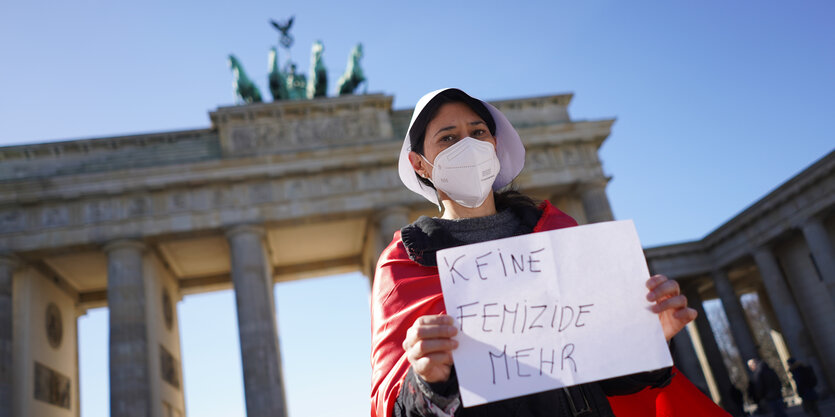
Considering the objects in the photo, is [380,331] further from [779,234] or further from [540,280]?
[779,234]

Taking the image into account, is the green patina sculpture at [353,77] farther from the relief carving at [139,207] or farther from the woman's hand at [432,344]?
the woman's hand at [432,344]

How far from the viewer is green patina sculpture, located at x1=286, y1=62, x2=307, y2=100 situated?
29.3 m

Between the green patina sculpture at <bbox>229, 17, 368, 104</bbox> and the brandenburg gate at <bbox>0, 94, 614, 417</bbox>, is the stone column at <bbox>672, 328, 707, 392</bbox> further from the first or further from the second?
the green patina sculpture at <bbox>229, 17, 368, 104</bbox>

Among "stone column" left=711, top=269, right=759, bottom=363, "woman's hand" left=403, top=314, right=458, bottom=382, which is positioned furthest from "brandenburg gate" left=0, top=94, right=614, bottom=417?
"woman's hand" left=403, top=314, right=458, bottom=382

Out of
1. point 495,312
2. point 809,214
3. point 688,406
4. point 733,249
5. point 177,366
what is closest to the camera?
point 495,312

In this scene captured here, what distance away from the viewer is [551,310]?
1.94 meters

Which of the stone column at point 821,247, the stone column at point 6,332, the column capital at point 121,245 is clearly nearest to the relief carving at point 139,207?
the column capital at point 121,245

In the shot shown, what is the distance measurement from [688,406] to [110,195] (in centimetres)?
2471

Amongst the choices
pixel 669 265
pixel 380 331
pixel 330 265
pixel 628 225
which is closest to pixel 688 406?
pixel 628 225

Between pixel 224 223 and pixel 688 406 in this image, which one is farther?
pixel 224 223

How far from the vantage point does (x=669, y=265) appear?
103 ft

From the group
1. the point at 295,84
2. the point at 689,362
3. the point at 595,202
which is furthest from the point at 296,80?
the point at 689,362

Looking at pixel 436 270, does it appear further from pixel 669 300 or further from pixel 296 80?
pixel 296 80

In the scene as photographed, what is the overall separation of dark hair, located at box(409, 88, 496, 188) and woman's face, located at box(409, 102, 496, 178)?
17mm
